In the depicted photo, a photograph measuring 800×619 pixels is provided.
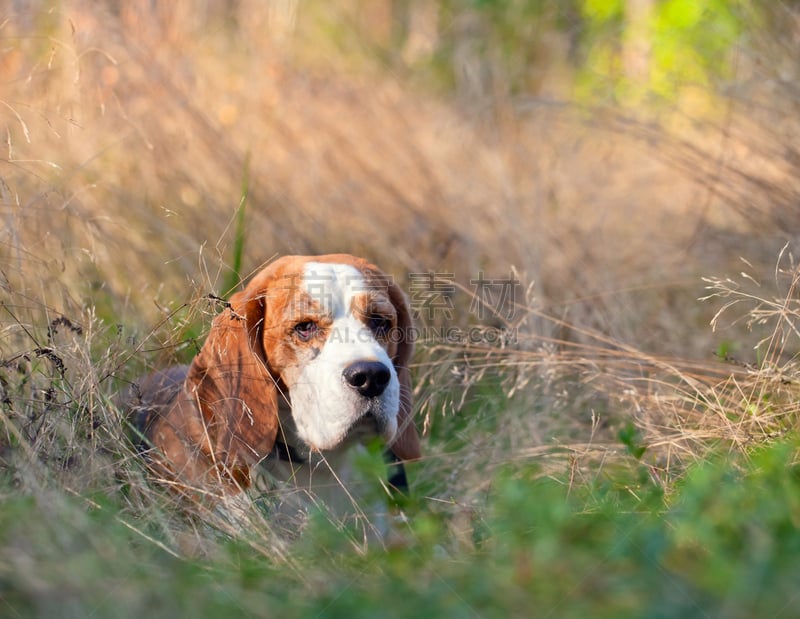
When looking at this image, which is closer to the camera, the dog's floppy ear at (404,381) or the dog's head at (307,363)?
the dog's head at (307,363)

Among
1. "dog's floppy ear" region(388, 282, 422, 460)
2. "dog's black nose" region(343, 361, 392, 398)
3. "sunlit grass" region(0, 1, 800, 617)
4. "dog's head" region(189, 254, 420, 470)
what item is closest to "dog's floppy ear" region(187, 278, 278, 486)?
"dog's head" region(189, 254, 420, 470)

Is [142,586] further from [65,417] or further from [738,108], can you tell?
[738,108]

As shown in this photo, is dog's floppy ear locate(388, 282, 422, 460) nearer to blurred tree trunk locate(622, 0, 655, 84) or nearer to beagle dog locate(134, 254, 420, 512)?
beagle dog locate(134, 254, 420, 512)

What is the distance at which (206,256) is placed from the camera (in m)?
4.35

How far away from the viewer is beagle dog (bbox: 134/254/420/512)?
9.14 ft

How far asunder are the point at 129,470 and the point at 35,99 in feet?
8.51

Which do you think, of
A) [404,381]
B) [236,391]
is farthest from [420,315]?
[236,391]

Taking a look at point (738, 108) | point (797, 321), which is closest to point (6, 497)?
point (797, 321)

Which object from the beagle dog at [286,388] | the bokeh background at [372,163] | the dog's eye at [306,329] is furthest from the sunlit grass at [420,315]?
the dog's eye at [306,329]

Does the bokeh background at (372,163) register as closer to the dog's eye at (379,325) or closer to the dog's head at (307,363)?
the dog's head at (307,363)

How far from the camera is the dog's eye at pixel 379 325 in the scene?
3.07 meters

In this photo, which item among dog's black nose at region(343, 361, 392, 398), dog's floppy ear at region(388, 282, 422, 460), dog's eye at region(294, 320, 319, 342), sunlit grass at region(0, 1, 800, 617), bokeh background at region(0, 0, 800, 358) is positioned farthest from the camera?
bokeh background at region(0, 0, 800, 358)

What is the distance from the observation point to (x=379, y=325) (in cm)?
310

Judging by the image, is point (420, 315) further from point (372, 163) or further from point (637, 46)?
point (637, 46)
